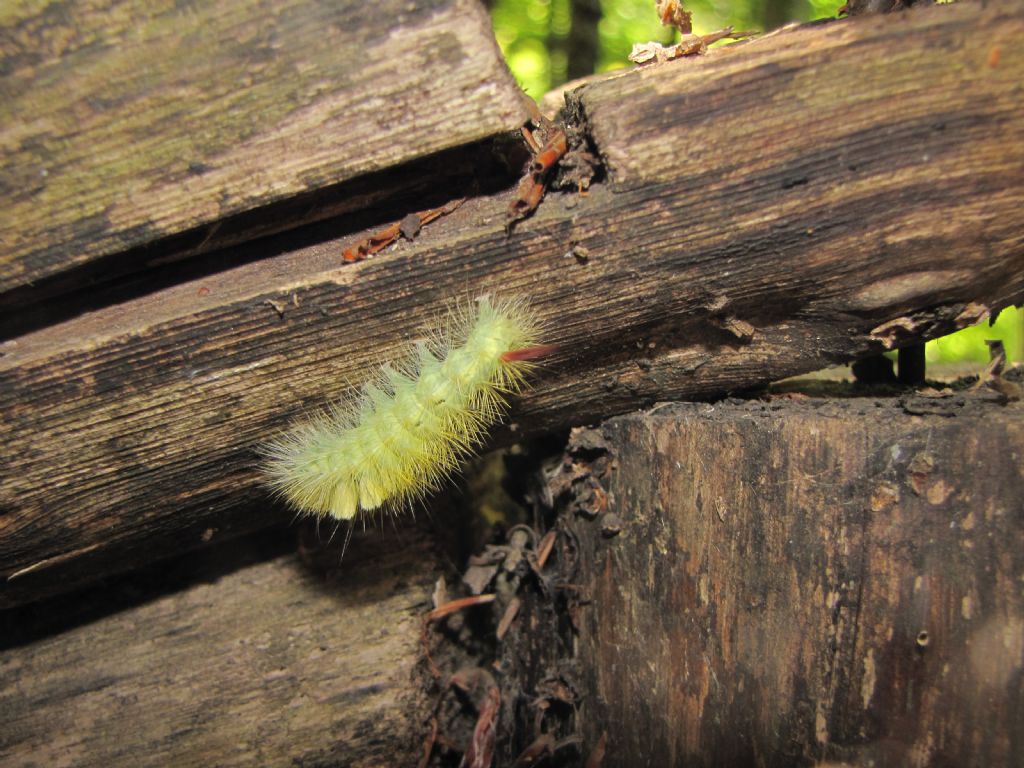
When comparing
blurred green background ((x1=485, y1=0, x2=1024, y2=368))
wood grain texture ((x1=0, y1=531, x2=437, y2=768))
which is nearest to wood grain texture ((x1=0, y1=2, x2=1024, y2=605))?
wood grain texture ((x1=0, y1=531, x2=437, y2=768))

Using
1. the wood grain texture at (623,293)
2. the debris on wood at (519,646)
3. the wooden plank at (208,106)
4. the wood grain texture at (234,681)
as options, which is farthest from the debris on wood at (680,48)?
the wood grain texture at (234,681)

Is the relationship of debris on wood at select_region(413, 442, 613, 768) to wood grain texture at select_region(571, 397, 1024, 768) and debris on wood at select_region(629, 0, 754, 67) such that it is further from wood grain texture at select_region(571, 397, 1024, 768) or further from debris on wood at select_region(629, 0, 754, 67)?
debris on wood at select_region(629, 0, 754, 67)

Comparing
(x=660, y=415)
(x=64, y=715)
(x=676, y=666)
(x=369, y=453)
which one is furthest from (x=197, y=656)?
(x=660, y=415)

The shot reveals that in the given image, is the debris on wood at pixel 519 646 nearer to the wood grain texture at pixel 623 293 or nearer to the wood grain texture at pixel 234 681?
the wood grain texture at pixel 234 681

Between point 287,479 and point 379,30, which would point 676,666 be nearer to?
point 287,479

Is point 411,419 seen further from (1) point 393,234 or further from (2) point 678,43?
(2) point 678,43
